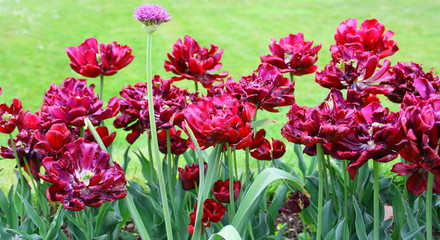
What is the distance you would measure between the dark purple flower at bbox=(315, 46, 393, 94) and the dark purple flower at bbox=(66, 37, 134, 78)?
2.68 ft

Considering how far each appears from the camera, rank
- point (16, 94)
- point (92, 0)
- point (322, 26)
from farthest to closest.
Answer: point (92, 0) < point (322, 26) < point (16, 94)

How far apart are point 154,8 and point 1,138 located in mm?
4530

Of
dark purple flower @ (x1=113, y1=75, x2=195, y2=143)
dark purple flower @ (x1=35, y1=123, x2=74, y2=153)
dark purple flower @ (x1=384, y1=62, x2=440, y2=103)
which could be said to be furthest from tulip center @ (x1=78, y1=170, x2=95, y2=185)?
dark purple flower @ (x1=384, y1=62, x2=440, y2=103)

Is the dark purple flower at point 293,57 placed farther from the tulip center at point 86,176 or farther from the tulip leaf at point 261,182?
the tulip center at point 86,176

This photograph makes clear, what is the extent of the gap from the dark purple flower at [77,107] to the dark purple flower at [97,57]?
0.26 metres

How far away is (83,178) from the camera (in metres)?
1.62

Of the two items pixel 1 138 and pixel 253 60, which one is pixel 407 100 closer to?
pixel 1 138

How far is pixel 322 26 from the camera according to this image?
11.2 meters

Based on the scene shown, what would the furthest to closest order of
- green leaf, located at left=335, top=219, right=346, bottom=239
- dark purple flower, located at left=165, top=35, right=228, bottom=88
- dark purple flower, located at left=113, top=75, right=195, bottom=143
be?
dark purple flower, located at left=165, top=35, right=228, bottom=88
dark purple flower, located at left=113, top=75, right=195, bottom=143
green leaf, located at left=335, top=219, right=346, bottom=239

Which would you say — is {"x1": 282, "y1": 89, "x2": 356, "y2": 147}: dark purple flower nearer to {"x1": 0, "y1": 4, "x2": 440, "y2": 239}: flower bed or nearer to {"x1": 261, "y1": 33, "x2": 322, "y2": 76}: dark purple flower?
{"x1": 0, "y1": 4, "x2": 440, "y2": 239}: flower bed

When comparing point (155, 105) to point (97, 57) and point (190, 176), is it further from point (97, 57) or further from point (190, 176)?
point (97, 57)

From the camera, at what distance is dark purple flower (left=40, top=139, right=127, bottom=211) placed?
1.58 meters

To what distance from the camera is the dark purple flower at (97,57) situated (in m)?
2.32

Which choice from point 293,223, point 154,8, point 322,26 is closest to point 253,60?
point 322,26
